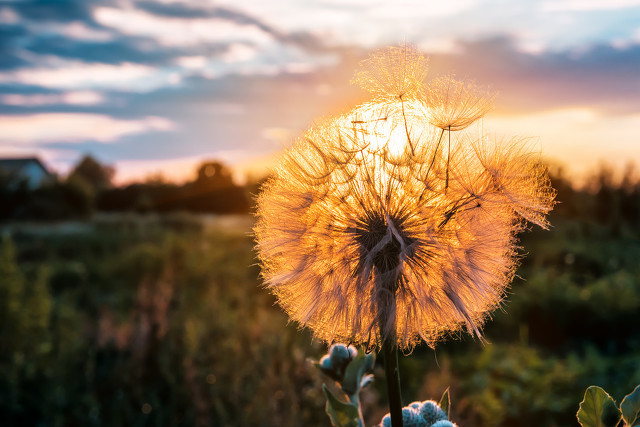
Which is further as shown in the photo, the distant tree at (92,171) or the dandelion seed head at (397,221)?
the distant tree at (92,171)

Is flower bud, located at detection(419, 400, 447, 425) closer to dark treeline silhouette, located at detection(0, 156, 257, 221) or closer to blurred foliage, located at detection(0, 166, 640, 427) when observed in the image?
blurred foliage, located at detection(0, 166, 640, 427)

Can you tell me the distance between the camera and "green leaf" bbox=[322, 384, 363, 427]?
1.11 metres

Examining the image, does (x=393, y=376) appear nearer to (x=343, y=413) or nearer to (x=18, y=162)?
(x=343, y=413)

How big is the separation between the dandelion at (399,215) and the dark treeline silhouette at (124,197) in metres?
22.8

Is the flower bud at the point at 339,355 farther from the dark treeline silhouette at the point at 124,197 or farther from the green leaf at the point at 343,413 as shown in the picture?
the dark treeline silhouette at the point at 124,197

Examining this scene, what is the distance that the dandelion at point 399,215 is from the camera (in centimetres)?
124

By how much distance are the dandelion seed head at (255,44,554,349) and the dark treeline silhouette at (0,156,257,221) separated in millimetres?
22790

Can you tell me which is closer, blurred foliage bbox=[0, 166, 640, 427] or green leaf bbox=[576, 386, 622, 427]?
green leaf bbox=[576, 386, 622, 427]

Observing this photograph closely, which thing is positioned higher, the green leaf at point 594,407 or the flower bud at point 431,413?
the green leaf at point 594,407

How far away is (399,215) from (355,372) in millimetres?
420

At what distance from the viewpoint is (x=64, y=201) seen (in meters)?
29.5

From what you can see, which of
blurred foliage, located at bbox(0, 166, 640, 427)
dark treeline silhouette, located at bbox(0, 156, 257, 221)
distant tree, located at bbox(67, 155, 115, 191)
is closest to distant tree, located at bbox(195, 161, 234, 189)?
dark treeline silhouette, located at bbox(0, 156, 257, 221)

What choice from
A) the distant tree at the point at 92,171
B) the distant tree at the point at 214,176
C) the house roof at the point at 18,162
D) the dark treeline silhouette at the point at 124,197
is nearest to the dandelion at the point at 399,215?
the dark treeline silhouette at the point at 124,197

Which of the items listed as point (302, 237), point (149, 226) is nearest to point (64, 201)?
point (149, 226)
